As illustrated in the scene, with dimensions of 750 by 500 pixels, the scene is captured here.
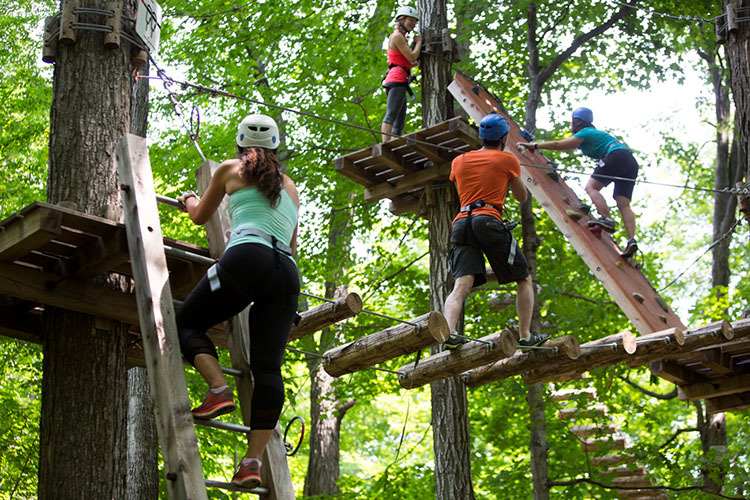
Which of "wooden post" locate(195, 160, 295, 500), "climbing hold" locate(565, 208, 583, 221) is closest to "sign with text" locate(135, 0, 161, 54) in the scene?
"wooden post" locate(195, 160, 295, 500)

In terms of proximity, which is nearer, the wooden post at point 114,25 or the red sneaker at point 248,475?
the red sneaker at point 248,475

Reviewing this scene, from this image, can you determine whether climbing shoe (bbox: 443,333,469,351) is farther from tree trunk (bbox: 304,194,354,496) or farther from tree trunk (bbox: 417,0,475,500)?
tree trunk (bbox: 304,194,354,496)

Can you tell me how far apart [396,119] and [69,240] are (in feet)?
17.3

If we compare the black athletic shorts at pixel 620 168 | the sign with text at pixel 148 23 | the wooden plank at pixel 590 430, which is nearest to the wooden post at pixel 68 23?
the sign with text at pixel 148 23

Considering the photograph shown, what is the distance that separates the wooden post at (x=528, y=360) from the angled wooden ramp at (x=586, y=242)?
3.57 ft

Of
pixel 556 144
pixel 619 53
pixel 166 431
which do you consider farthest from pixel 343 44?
pixel 166 431

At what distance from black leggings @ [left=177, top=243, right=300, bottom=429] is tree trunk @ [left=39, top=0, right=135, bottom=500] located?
0.98m

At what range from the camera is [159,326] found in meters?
4.07

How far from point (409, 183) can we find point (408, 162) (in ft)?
0.79

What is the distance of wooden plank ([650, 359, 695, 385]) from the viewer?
8383 millimetres

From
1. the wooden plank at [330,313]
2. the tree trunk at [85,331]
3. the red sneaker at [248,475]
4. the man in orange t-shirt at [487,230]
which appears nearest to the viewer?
the red sneaker at [248,475]

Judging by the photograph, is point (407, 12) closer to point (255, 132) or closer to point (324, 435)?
point (255, 132)

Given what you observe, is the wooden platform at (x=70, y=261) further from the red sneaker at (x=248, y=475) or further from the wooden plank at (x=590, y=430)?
A: the wooden plank at (x=590, y=430)

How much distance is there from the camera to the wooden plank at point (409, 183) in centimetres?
899
